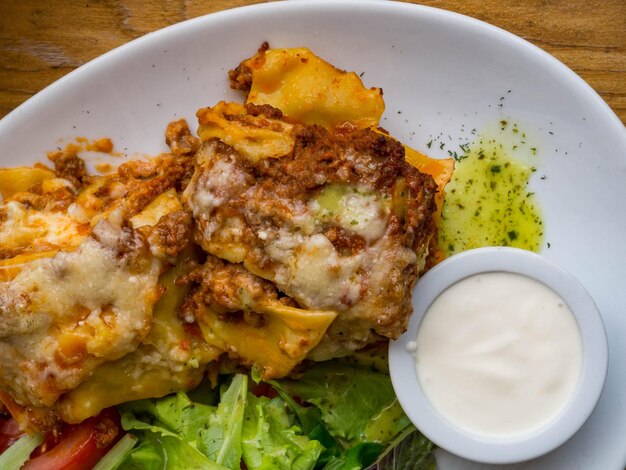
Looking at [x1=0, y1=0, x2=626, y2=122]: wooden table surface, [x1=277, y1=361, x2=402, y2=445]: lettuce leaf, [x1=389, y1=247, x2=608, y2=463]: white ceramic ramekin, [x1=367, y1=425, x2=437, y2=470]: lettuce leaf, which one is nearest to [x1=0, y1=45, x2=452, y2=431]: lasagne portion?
[x1=389, y1=247, x2=608, y2=463]: white ceramic ramekin

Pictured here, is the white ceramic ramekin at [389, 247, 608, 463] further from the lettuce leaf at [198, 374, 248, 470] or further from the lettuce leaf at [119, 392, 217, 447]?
the lettuce leaf at [119, 392, 217, 447]

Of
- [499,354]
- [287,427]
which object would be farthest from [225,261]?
[499,354]

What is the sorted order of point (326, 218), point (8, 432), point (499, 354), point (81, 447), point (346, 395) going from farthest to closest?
point (8, 432)
point (346, 395)
point (81, 447)
point (499, 354)
point (326, 218)

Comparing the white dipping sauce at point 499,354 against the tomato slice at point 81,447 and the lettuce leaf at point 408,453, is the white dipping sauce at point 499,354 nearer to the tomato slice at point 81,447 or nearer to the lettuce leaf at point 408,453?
the lettuce leaf at point 408,453

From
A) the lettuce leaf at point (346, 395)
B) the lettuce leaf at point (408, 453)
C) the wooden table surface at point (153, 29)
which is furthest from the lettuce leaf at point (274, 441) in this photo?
the wooden table surface at point (153, 29)

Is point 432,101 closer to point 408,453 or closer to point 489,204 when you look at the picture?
point 489,204
